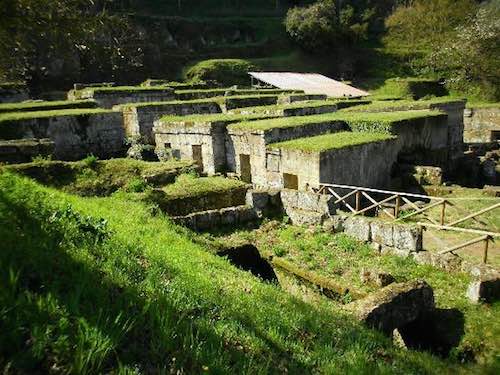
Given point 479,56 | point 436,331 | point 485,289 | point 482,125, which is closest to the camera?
point 436,331

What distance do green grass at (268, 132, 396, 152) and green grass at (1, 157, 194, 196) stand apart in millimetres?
3551

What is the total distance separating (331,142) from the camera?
13.6 meters

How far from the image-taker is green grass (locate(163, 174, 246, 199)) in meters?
12.2

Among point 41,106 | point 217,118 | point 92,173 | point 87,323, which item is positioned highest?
point 41,106

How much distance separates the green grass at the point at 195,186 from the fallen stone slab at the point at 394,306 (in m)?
6.34

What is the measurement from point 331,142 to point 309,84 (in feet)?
67.5

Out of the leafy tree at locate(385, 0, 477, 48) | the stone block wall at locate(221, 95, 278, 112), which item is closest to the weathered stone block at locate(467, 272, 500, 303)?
the stone block wall at locate(221, 95, 278, 112)

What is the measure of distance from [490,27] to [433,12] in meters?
13.1

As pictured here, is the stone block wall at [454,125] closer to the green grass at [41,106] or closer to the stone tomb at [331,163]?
the stone tomb at [331,163]

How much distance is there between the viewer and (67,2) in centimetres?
692

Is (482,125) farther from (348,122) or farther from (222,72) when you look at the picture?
(222,72)

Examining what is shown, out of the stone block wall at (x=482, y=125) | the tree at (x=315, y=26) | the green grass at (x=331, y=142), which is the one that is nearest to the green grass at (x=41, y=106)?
the green grass at (x=331, y=142)

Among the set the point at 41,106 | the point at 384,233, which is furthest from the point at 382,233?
the point at 41,106

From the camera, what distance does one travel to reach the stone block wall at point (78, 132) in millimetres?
14742
